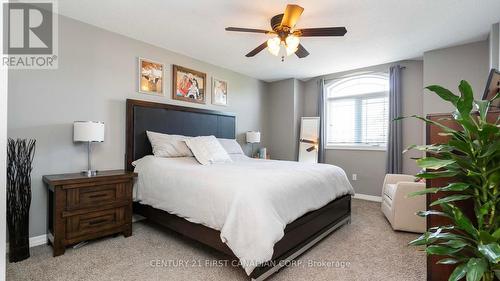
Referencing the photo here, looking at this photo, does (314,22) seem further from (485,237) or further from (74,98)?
(74,98)

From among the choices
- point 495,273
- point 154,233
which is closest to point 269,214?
point 495,273

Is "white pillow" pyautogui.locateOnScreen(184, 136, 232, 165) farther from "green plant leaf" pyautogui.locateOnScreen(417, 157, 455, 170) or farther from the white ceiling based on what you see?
"green plant leaf" pyautogui.locateOnScreen(417, 157, 455, 170)

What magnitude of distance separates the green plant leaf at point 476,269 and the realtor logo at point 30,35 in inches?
144

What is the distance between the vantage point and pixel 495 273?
3.43 feet

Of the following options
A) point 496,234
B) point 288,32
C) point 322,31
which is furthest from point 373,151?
point 496,234

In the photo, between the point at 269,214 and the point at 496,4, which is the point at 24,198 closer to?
the point at 269,214

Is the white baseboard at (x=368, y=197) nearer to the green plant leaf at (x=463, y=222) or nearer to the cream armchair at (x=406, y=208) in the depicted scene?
the cream armchair at (x=406, y=208)

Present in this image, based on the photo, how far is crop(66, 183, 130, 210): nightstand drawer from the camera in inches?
87.4

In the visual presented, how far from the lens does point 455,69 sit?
3334mm

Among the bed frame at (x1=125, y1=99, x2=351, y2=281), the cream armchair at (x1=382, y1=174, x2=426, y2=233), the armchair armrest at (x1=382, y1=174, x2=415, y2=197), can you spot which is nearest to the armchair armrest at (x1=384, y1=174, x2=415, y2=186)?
the armchair armrest at (x1=382, y1=174, x2=415, y2=197)

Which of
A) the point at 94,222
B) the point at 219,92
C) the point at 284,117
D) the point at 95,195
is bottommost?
the point at 94,222

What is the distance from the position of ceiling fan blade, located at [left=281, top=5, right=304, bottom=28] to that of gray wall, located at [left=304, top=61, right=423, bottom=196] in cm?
292

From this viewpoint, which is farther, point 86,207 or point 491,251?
point 86,207

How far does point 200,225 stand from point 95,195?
1.17 metres
